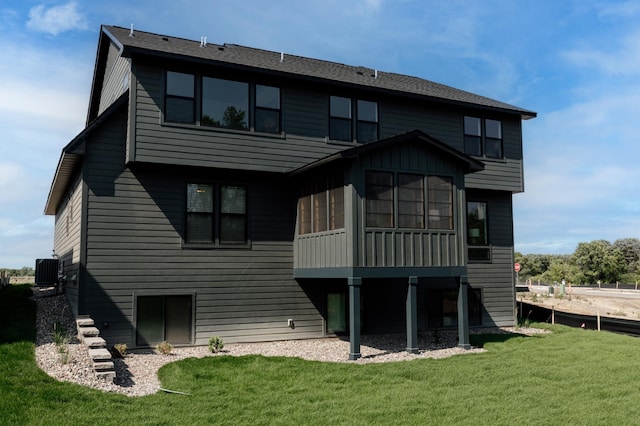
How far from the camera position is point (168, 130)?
1248 cm

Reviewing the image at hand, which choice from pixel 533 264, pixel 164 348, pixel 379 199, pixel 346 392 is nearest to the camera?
pixel 346 392

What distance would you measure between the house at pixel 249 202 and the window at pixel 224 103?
→ 3 centimetres

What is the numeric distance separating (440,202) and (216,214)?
18.9ft

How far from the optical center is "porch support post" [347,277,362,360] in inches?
456

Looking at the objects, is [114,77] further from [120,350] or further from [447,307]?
[447,307]

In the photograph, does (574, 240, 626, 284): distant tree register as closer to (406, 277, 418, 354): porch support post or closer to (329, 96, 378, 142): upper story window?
(329, 96, 378, 142): upper story window

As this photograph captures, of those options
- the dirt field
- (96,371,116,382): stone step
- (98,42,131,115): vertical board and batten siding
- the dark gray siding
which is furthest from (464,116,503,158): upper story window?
(96,371,116,382): stone step

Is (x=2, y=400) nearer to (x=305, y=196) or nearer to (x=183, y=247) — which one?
(x=183, y=247)

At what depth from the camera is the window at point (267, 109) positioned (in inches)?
536

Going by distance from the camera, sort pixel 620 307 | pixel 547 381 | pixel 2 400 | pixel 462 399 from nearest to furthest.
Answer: pixel 2 400 → pixel 462 399 → pixel 547 381 → pixel 620 307

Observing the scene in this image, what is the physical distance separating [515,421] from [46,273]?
Result: 13.9 meters

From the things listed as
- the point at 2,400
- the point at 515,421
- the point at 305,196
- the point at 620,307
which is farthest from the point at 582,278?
the point at 2,400

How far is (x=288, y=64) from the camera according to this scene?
15266 mm

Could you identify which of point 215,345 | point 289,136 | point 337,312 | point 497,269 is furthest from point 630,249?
Answer: point 215,345
